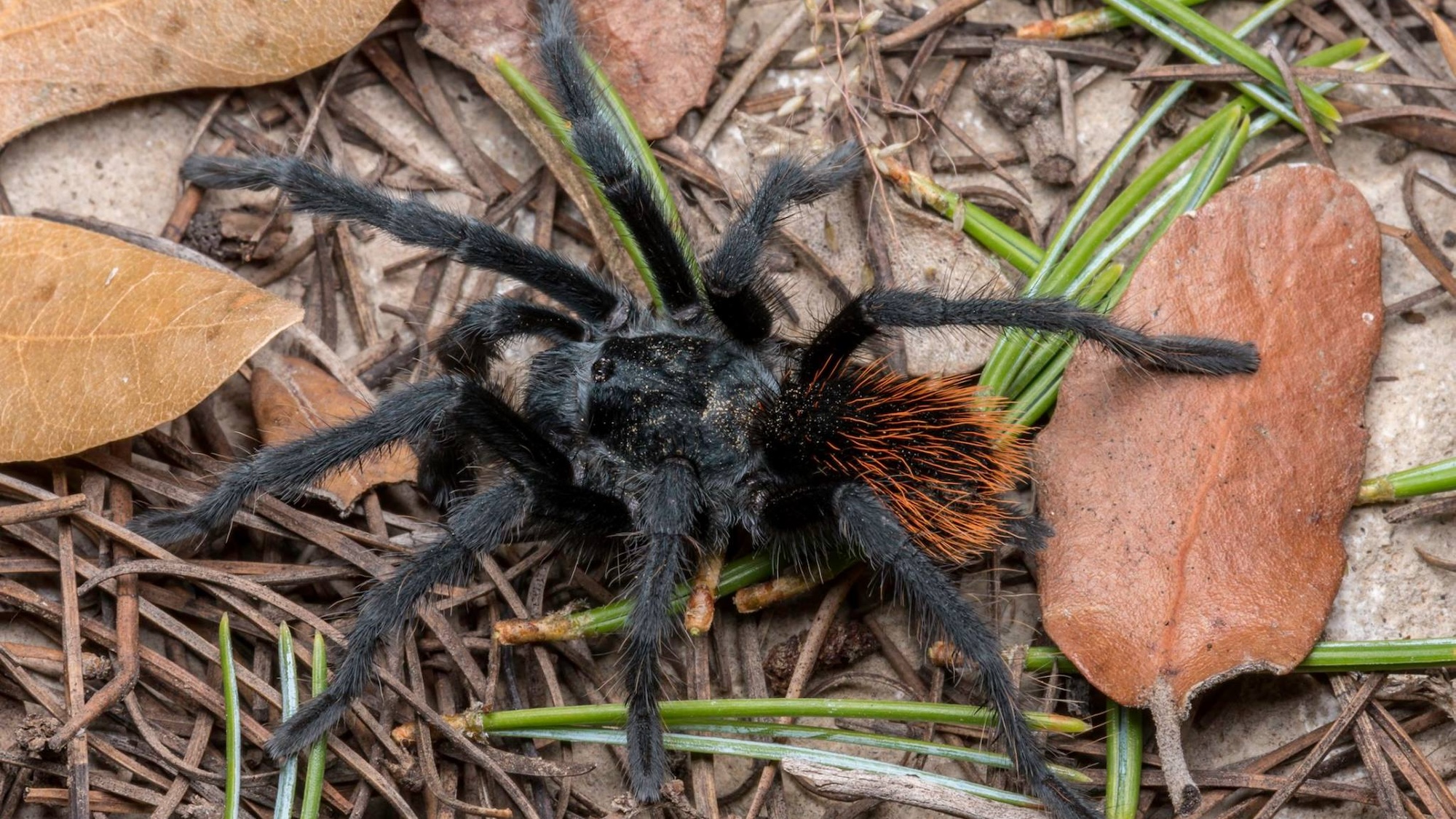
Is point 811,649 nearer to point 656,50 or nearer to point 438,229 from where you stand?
point 438,229

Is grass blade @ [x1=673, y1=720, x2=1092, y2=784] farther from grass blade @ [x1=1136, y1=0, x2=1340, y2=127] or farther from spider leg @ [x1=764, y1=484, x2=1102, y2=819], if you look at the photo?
grass blade @ [x1=1136, y1=0, x2=1340, y2=127]

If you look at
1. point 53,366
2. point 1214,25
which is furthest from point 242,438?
Answer: point 1214,25

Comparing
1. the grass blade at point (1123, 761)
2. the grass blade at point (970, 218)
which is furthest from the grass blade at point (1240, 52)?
the grass blade at point (1123, 761)

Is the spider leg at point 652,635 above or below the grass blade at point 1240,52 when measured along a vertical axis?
below

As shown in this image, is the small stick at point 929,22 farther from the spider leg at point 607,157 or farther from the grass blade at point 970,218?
the spider leg at point 607,157

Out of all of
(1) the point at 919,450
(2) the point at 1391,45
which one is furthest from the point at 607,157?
(2) the point at 1391,45

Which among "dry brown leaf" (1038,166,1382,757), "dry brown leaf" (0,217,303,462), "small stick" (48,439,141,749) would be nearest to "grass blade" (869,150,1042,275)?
"dry brown leaf" (1038,166,1382,757)
